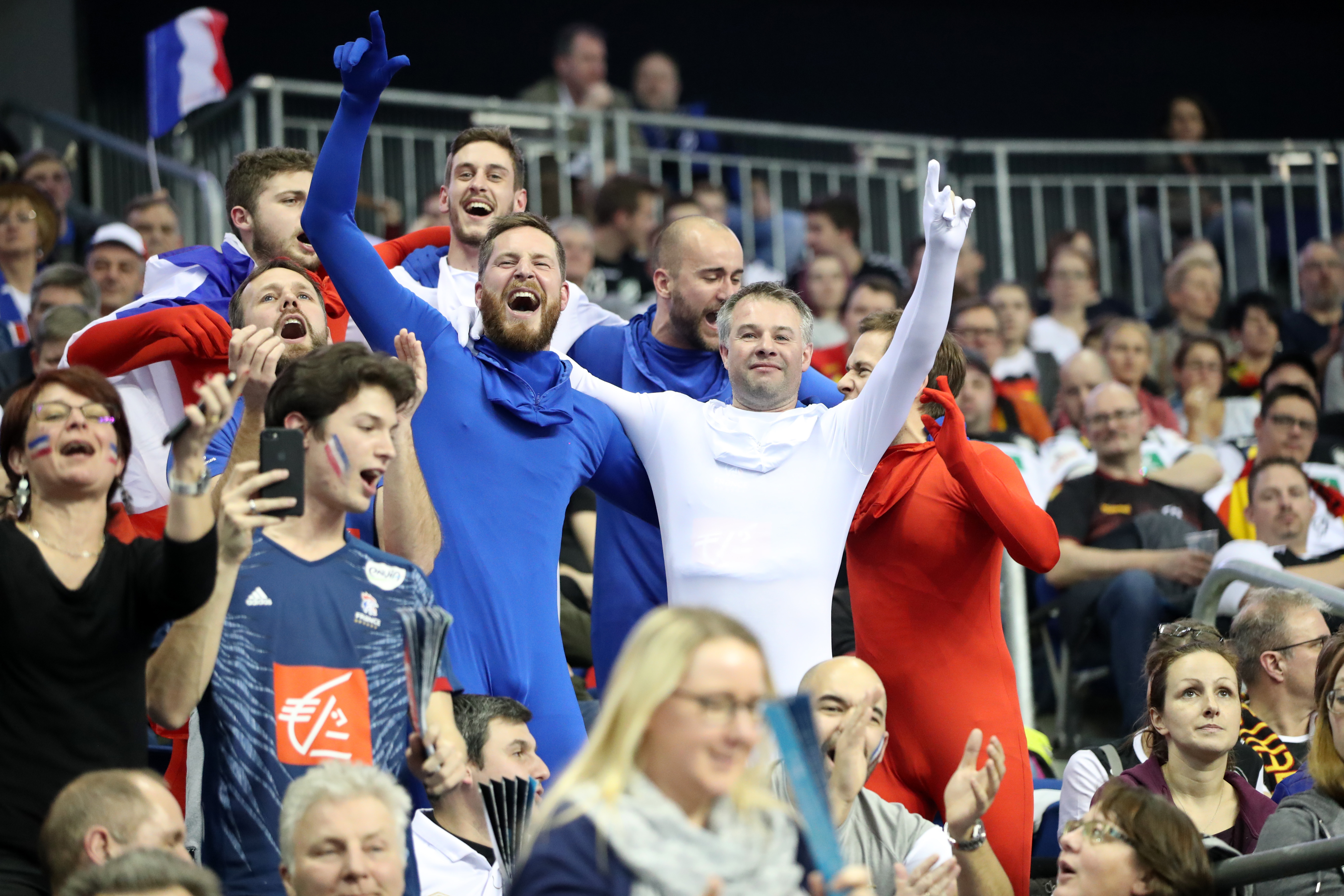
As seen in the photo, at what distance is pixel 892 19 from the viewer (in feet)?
46.9

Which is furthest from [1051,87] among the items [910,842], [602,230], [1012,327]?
[910,842]

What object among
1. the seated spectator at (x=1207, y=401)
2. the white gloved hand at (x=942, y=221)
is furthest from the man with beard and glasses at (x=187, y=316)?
the seated spectator at (x=1207, y=401)

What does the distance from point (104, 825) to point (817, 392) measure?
103 inches

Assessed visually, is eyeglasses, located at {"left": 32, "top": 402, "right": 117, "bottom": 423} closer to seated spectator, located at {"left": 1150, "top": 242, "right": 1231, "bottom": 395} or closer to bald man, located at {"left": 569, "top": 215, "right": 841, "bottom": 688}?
bald man, located at {"left": 569, "top": 215, "right": 841, "bottom": 688}

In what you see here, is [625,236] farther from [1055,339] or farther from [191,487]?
[191,487]

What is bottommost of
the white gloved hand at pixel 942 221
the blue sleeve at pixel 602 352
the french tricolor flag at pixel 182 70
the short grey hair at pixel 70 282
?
the blue sleeve at pixel 602 352

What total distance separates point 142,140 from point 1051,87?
7010mm

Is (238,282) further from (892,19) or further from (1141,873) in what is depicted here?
(892,19)

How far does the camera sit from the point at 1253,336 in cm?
961

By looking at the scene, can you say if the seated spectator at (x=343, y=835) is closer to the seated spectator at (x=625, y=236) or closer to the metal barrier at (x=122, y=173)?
the seated spectator at (x=625, y=236)

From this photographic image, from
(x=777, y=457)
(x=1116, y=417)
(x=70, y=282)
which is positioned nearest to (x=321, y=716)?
(x=777, y=457)

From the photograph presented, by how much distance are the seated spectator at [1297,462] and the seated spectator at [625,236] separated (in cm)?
289

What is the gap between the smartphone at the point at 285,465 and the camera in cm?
347

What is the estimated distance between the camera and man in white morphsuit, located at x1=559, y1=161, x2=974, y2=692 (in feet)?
14.6
